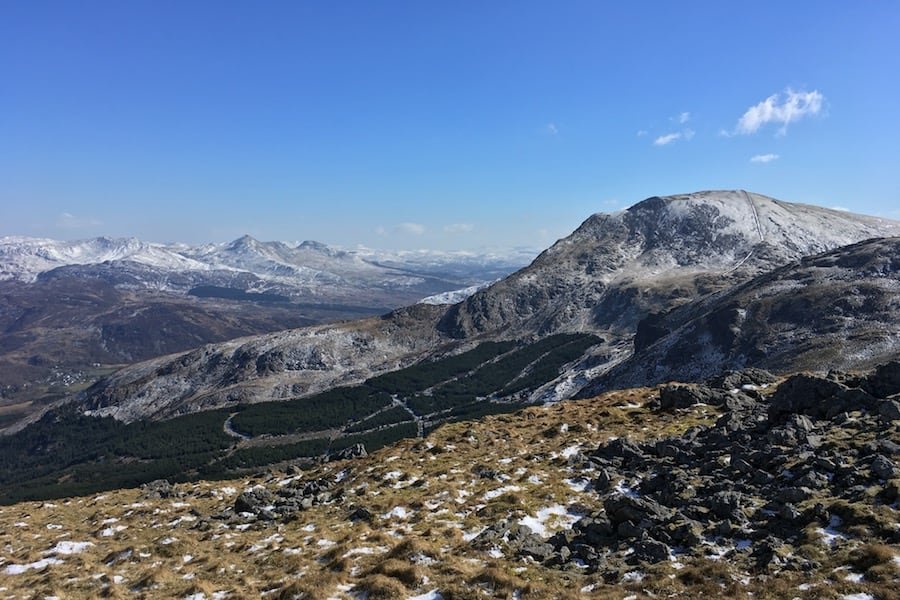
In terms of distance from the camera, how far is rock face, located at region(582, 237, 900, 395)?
399 feet

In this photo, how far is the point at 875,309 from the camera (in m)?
137

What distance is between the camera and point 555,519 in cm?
2636

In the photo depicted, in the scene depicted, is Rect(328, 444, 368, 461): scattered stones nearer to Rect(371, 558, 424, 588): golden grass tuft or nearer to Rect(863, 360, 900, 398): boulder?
Rect(371, 558, 424, 588): golden grass tuft

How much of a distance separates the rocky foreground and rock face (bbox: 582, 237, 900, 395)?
99.6 metres

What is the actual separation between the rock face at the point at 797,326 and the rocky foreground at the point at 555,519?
9963 centimetres

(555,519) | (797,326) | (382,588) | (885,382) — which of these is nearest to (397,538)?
(382,588)

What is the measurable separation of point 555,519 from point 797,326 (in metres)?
155

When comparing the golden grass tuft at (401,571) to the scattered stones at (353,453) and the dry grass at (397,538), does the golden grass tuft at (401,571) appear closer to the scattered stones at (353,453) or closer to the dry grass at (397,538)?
the dry grass at (397,538)

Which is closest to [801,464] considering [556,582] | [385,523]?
[556,582]

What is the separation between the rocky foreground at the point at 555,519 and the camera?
19344 millimetres

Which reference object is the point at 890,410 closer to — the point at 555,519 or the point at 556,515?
the point at 556,515

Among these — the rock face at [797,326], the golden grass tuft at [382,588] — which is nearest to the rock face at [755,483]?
the golden grass tuft at [382,588]

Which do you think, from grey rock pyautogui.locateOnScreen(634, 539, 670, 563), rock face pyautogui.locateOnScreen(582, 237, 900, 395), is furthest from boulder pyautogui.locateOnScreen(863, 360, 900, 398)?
rock face pyautogui.locateOnScreen(582, 237, 900, 395)

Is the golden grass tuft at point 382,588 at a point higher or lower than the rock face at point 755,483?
lower
